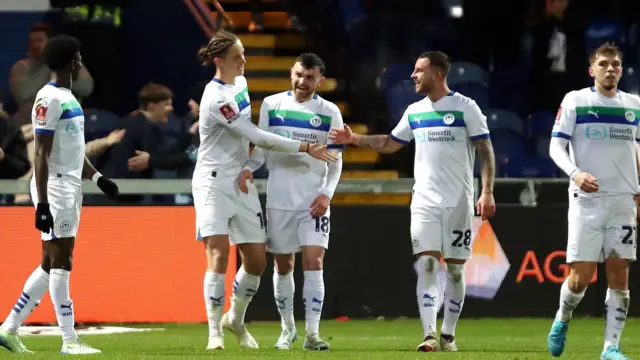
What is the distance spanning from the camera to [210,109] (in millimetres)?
9664

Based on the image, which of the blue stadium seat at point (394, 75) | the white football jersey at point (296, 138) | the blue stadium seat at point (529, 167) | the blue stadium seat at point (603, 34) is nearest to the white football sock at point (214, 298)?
the white football jersey at point (296, 138)

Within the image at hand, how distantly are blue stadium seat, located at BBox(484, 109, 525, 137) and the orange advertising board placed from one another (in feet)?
13.5

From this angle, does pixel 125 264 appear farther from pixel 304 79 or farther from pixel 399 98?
pixel 399 98

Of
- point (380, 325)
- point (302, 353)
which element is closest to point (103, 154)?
point (380, 325)

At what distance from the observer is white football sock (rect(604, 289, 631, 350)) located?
8.87 meters

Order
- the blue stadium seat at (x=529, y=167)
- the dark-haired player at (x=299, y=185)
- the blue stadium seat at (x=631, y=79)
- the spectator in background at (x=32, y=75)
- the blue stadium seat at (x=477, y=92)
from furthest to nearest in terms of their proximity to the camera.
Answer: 1. the blue stadium seat at (x=631, y=79)
2. the blue stadium seat at (x=477, y=92)
3. the blue stadium seat at (x=529, y=167)
4. the spectator in background at (x=32, y=75)
5. the dark-haired player at (x=299, y=185)

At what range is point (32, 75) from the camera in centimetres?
1478

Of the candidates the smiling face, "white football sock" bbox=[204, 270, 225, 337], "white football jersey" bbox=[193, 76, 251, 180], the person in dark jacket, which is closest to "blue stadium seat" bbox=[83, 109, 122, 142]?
the person in dark jacket

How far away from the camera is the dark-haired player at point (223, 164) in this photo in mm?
A: 9641

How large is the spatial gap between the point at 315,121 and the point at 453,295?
1.59 metres

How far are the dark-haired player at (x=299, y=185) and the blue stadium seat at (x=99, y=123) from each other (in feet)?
14.4

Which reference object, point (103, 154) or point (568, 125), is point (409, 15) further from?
point (568, 125)

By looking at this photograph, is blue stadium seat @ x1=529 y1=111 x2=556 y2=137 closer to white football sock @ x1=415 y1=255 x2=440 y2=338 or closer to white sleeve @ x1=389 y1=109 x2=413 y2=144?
white sleeve @ x1=389 y1=109 x2=413 y2=144

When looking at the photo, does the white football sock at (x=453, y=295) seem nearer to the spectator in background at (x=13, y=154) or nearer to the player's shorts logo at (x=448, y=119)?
the player's shorts logo at (x=448, y=119)
